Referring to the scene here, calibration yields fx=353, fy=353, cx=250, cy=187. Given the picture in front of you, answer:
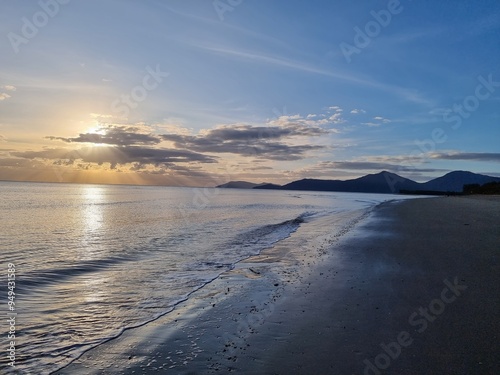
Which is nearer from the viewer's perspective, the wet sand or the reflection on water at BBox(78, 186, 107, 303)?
the wet sand

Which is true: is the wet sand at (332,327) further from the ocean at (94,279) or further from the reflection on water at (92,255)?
the reflection on water at (92,255)

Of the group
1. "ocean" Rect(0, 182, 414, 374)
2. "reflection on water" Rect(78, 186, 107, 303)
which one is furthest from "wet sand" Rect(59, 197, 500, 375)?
"reflection on water" Rect(78, 186, 107, 303)

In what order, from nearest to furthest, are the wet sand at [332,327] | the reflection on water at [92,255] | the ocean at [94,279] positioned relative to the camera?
the wet sand at [332,327] < the ocean at [94,279] < the reflection on water at [92,255]

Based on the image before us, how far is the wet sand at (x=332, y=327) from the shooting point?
18.8 ft

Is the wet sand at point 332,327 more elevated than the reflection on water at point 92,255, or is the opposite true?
the wet sand at point 332,327

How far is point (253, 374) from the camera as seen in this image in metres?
5.41

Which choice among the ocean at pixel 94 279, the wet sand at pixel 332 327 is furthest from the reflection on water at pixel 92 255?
the wet sand at pixel 332 327

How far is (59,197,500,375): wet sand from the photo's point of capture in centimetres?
574

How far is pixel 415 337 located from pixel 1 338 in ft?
27.3

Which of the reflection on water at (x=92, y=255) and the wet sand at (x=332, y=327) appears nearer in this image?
the wet sand at (x=332, y=327)

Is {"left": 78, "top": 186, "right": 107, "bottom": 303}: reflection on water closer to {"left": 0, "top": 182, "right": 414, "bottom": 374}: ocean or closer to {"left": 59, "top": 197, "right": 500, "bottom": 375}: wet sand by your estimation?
{"left": 0, "top": 182, "right": 414, "bottom": 374}: ocean

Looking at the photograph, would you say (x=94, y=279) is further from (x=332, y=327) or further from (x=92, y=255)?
(x=332, y=327)

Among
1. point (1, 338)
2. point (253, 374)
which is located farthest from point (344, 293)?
point (1, 338)

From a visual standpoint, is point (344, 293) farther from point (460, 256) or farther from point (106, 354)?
point (460, 256)
